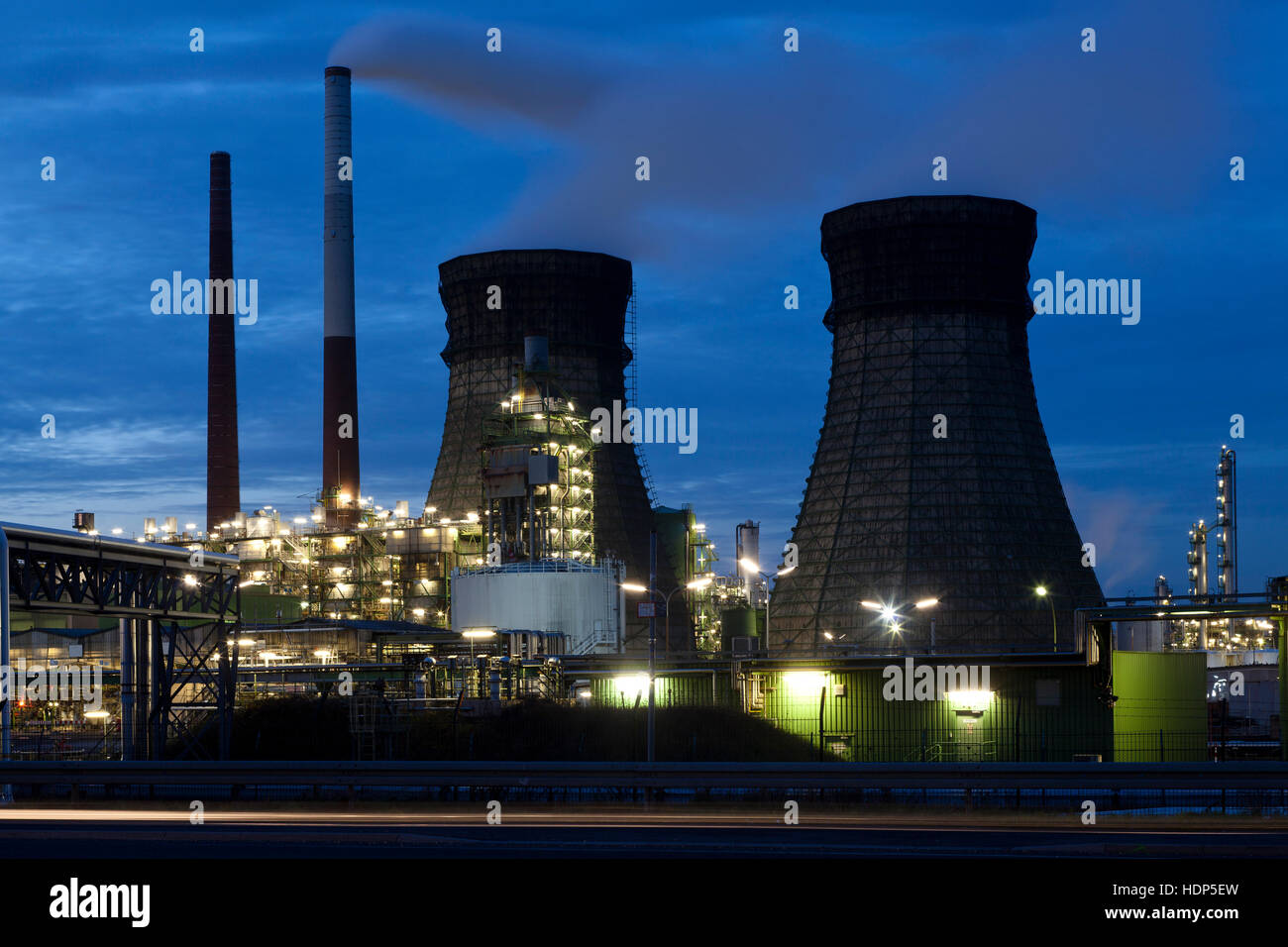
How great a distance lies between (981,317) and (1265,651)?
46.0 meters

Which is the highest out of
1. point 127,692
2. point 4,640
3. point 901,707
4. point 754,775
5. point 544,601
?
point 544,601

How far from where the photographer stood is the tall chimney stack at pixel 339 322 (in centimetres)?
8550

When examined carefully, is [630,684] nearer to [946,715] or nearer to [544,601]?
[946,715]

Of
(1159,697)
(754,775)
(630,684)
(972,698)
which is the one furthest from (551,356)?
(754,775)

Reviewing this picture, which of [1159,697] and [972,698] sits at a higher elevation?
[972,698]

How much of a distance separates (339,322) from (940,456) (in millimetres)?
34401

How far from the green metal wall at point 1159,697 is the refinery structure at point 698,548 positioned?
0.12 metres

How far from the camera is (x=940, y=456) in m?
82.4

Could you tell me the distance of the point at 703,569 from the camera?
106062 mm

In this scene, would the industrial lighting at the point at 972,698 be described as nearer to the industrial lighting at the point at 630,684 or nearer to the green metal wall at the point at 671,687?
the green metal wall at the point at 671,687

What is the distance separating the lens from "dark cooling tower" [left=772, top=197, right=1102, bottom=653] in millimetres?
82375

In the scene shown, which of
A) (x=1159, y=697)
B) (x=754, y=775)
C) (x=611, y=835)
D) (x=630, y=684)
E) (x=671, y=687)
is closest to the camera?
(x=611, y=835)

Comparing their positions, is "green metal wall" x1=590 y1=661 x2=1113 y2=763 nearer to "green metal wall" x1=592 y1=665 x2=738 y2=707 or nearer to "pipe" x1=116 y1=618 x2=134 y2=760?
"green metal wall" x1=592 y1=665 x2=738 y2=707
